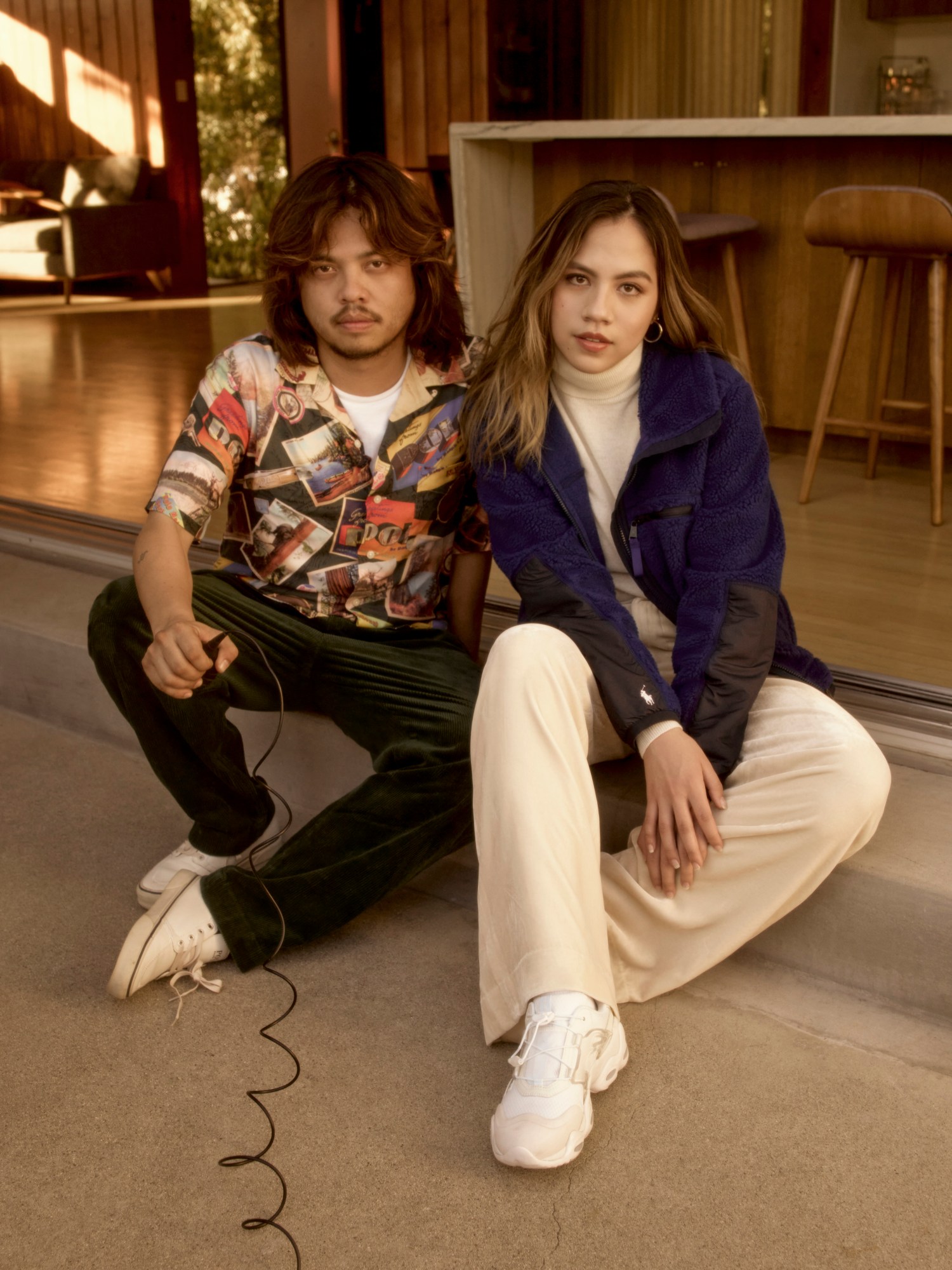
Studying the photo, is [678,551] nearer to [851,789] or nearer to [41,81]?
[851,789]

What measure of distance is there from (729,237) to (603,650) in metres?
2.46

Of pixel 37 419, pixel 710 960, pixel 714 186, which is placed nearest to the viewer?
pixel 710 960

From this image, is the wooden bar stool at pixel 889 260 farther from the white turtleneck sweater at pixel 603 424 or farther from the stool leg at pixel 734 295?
the white turtleneck sweater at pixel 603 424

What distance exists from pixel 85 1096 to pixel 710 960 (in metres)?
0.75

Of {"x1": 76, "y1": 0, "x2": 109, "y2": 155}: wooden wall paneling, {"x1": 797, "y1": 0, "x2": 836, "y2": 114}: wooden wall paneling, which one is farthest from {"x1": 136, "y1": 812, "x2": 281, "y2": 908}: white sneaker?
{"x1": 76, "y1": 0, "x2": 109, "y2": 155}: wooden wall paneling

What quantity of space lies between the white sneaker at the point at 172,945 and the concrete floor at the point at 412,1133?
0.04m

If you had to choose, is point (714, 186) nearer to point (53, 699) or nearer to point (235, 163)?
point (53, 699)

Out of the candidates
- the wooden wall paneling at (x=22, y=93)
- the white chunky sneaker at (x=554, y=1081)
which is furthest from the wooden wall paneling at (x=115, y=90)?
the white chunky sneaker at (x=554, y=1081)

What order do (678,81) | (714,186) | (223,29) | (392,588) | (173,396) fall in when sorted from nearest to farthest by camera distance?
(392,588) → (714,186) → (173,396) → (678,81) → (223,29)

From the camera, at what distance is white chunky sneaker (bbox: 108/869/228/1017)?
1.59 m

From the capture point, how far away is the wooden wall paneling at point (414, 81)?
6852mm

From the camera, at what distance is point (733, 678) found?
157cm

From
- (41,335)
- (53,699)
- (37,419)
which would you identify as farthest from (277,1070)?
(41,335)

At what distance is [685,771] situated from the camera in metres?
1.49
